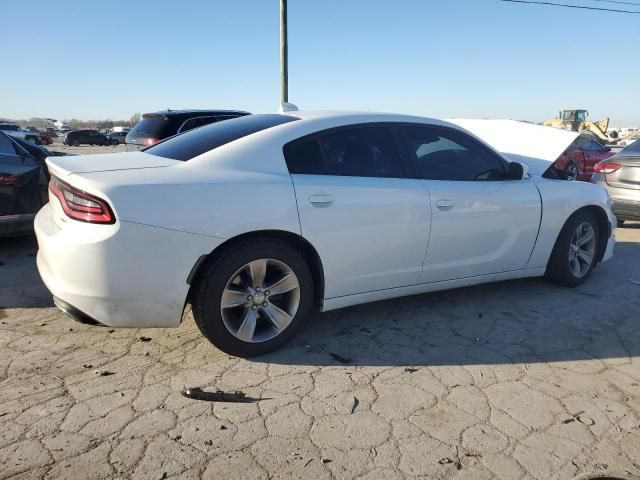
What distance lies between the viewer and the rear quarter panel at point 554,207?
4234mm

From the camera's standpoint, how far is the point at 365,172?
3424mm

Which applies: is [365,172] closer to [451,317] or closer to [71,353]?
[451,317]

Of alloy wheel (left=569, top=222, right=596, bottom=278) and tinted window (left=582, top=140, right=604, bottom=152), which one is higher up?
tinted window (left=582, top=140, right=604, bottom=152)

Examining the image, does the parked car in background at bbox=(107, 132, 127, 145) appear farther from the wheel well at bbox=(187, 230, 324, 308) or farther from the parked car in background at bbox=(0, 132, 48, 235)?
the wheel well at bbox=(187, 230, 324, 308)

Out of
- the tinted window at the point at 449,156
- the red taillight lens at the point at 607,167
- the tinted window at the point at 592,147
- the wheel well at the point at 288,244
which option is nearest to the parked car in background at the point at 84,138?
the tinted window at the point at 592,147

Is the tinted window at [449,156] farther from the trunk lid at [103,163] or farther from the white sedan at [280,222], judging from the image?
the trunk lid at [103,163]

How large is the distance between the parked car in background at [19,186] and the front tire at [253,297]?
3230 mm

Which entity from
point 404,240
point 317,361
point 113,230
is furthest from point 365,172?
point 113,230

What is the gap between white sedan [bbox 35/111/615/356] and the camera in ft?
8.95

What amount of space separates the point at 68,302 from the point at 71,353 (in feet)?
1.75

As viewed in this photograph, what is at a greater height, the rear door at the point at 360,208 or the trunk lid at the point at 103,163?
the trunk lid at the point at 103,163

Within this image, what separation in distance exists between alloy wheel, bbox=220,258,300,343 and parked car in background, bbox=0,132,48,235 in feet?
10.8

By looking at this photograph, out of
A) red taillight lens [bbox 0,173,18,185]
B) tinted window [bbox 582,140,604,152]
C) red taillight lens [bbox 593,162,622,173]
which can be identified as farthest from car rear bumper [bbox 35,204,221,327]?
tinted window [bbox 582,140,604,152]

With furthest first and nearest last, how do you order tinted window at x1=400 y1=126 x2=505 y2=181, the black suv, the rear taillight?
1. the black suv
2. tinted window at x1=400 y1=126 x2=505 y2=181
3. the rear taillight
